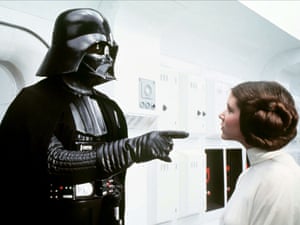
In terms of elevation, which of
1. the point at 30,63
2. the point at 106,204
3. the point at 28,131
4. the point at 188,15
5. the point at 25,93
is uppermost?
the point at 188,15

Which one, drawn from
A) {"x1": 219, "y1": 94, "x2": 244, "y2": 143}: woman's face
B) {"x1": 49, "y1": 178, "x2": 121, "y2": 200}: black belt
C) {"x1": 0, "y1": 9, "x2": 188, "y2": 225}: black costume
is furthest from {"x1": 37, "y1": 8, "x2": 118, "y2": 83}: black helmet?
{"x1": 219, "y1": 94, "x2": 244, "y2": 143}: woman's face

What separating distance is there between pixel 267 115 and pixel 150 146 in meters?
0.45

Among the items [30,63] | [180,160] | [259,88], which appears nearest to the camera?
[30,63]

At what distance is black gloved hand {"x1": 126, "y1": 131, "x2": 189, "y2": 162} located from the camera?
4.64 ft

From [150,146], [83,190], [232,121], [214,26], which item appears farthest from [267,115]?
[214,26]

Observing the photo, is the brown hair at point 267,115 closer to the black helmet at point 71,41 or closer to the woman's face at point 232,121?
the woman's face at point 232,121

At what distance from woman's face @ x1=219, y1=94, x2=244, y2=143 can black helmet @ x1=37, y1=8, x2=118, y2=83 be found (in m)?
0.56

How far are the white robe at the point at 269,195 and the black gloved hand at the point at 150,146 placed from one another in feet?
1.07

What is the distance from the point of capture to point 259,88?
143 cm

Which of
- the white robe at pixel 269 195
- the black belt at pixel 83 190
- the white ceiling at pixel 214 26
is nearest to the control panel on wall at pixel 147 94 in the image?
the white ceiling at pixel 214 26

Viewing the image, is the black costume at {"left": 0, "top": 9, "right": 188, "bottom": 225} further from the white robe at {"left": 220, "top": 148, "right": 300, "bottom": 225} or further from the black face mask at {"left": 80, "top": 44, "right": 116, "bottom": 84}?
the white robe at {"left": 220, "top": 148, "right": 300, "bottom": 225}

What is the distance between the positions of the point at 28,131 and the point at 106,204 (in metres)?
0.39

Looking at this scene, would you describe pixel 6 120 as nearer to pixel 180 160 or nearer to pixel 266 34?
pixel 180 160

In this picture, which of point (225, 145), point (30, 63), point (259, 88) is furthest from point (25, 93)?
point (225, 145)
